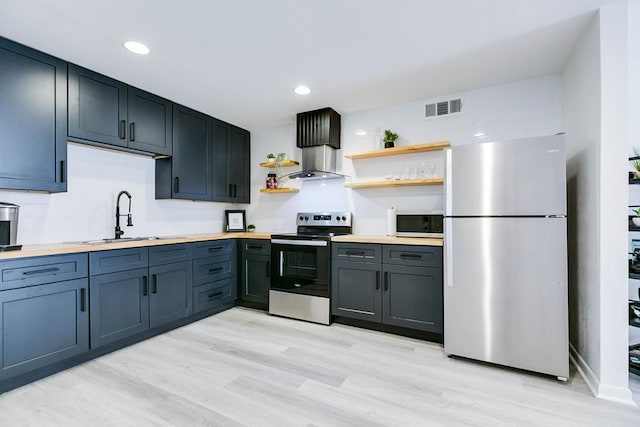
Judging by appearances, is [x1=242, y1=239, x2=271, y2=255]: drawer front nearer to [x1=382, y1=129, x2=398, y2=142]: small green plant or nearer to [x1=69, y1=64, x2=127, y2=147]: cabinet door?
[x1=69, y1=64, x2=127, y2=147]: cabinet door

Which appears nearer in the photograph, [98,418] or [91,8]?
[98,418]

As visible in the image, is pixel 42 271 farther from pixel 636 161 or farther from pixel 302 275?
pixel 636 161

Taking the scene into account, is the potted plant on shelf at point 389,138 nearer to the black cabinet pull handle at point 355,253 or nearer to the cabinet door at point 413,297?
the black cabinet pull handle at point 355,253

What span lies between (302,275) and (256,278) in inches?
25.8

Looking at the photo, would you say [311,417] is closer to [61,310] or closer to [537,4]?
[61,310]

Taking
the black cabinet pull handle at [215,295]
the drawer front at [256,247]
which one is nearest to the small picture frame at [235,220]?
the drawer front at [256,247]

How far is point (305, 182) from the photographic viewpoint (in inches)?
157

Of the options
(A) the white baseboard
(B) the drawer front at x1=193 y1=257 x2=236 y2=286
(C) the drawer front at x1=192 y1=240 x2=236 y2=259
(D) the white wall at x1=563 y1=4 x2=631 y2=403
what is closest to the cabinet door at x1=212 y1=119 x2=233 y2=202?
(C) the drawer front at x1=192 y1=240 x2=236 y2=259

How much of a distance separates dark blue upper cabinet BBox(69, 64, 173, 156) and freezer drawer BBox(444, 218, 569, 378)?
2982mm

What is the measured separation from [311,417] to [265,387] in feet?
1.42

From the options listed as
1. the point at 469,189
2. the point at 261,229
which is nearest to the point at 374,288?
the point at 469,189

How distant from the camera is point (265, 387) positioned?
6.50 feet

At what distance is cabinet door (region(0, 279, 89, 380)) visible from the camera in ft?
6.28

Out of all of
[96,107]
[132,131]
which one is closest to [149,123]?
[132,131]
